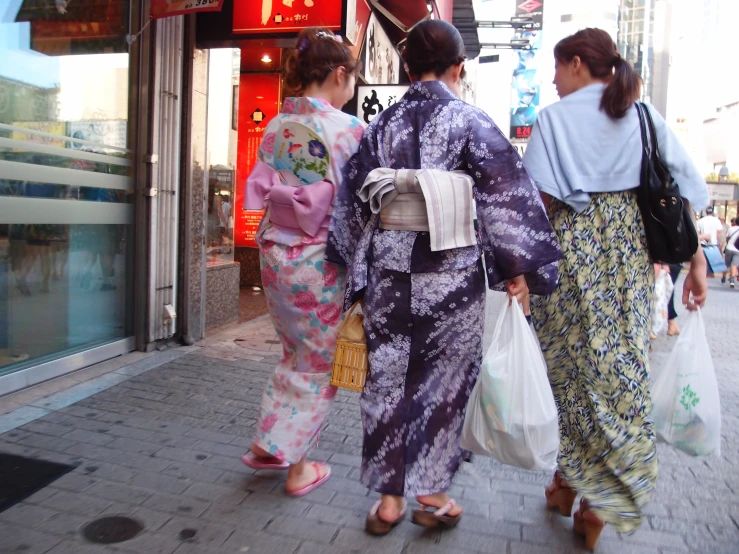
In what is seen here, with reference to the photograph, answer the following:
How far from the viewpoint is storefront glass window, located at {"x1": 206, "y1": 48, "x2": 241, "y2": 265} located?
5428 mm

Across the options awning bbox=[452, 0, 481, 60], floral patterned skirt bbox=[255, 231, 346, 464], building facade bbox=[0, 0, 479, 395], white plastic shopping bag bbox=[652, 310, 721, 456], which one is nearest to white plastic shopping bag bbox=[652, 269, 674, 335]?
building facade bbox=[0, 0, 479, 395]

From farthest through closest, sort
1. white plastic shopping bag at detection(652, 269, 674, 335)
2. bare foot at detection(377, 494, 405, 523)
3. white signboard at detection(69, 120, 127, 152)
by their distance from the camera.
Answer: white plastic shopping bag at detection(652, 269, 674, 335) → white signboard at detection(69, 120, 127, 152) → bare foot at detection(377, 494, 405, 523)

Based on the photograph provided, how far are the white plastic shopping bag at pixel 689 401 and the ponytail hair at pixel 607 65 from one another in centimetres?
85

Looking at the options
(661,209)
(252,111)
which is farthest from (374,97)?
(661,209)

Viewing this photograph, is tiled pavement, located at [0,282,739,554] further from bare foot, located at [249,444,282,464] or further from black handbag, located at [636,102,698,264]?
black handbag, located at [636,102,698,264]

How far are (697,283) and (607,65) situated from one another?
2.83 feet

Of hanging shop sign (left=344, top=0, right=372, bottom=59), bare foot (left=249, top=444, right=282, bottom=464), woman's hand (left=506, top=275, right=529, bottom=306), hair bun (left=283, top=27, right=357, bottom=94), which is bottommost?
bare foot (left=249, top=444, right=282, bottom=464)

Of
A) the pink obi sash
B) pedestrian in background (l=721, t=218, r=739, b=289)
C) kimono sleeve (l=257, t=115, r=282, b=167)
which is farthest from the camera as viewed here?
pedestrian in background (l=721, t=218, r=739, b=289)

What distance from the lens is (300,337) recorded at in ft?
8.27

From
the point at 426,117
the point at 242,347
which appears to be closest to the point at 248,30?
the point at 242,347

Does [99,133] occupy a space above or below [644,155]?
above

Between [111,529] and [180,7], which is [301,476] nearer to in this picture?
[111,529]

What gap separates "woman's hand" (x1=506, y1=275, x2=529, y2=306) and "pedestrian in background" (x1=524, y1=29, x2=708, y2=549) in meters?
0.16

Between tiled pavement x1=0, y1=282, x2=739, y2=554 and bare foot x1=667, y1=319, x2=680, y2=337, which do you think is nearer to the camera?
tiled pavement x1=0, y1=282, x2=739, y2=554
